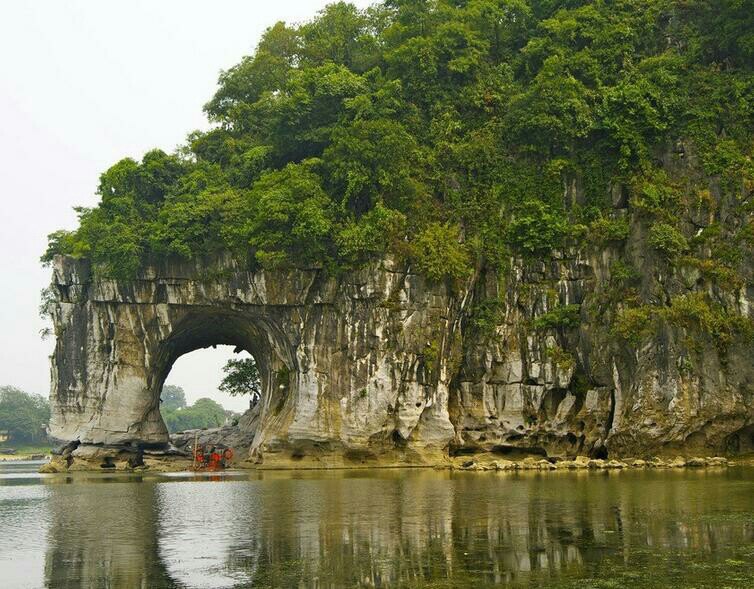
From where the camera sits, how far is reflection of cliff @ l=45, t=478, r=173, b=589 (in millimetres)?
12750

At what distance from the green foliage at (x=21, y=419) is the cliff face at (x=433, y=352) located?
187 ft

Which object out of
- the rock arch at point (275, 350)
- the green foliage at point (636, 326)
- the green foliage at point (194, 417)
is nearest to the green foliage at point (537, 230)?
the rock arch at point (275, 350)

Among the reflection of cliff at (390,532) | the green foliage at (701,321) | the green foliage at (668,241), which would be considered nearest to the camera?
the reflection of cliff at (390,532)

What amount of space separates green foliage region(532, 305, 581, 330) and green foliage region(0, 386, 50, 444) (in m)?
66.7

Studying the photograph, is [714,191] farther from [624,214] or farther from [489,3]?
[489,3]

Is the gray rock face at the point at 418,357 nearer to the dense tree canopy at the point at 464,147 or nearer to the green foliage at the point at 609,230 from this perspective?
the green foliage at the point at 609,230

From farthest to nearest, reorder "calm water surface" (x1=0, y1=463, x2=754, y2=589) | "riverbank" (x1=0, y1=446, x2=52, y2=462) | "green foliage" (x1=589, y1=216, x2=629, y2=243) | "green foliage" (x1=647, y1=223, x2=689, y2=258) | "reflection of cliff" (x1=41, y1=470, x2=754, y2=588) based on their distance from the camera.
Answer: "riverbank" (x1=0, y1=446, x2=52, y2=462), "green foliage" (x1=589, y1=216, x2=629, y2=243), "green foliage" (x1=647, y1=223, x2=689, y2=258), "reflection of cliff" (x1=41, y1=470, x2=754, y2=588), "calm water surface" (x1=0, y1=463, x2=754, y2=589)

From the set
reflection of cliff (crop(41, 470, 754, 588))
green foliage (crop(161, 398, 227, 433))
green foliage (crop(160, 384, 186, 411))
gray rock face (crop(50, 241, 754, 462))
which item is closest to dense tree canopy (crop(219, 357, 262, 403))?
gray rock face (crop(50, 241, 754, 462))

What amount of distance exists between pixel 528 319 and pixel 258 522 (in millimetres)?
20863

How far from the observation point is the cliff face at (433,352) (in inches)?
1371

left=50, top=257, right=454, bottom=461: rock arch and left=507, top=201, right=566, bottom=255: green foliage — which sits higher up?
left=507, top=201, right=566, bottom=255: green foliage

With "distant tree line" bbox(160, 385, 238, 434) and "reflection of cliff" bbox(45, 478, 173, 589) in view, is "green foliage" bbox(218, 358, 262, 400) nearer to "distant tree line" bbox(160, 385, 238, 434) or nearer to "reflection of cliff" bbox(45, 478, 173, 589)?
"reflection of cliff" bbox(45, 478, 173, 589)

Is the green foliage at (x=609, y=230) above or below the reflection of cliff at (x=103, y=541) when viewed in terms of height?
above

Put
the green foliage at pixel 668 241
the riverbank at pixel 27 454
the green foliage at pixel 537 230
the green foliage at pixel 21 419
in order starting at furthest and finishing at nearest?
1. the green foliage at pixel 21 419
2. the riverbank at pixel 27 454
3. the green foliage at pixel 537 230
4. the green foliage at pixel 668 241
